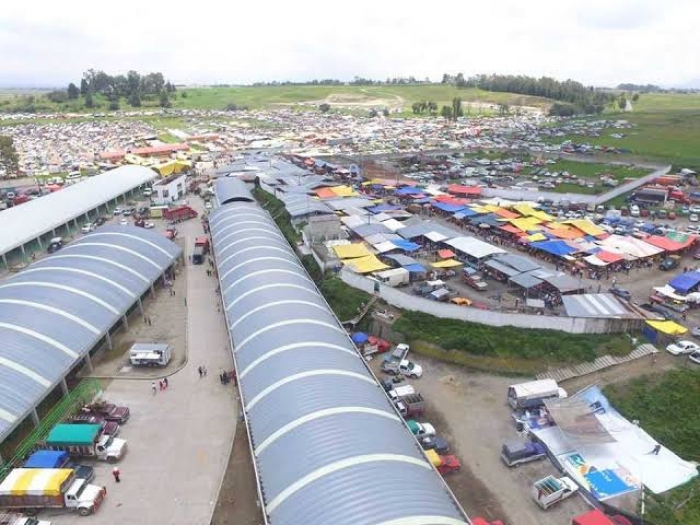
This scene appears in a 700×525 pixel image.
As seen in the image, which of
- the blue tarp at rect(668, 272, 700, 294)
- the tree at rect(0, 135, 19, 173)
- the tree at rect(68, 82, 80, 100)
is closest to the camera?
the blue tarp at rect(668, 272, 700, 294)

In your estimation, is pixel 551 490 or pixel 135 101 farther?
pixel 135 101

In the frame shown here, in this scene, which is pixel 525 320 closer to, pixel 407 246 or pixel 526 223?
pixel 407 246

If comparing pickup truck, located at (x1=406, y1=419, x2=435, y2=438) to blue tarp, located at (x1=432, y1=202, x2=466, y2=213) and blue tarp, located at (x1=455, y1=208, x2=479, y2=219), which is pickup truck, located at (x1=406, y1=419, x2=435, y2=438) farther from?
blue tarp, located at (x1=432, y1=202, x2=466, y2=213)

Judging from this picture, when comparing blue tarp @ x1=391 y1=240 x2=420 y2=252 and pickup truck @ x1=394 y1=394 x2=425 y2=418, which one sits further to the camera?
blue tarp @ x1=391 y1=240 x2=420 y2=252

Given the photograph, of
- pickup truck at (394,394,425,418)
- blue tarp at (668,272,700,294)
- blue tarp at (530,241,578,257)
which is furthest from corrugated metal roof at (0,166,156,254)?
blue tarp at (668,272,700,294)

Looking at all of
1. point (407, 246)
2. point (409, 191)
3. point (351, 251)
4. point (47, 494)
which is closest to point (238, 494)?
point (47, 494)

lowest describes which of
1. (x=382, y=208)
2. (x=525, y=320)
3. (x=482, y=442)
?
(x=482, y=442)
